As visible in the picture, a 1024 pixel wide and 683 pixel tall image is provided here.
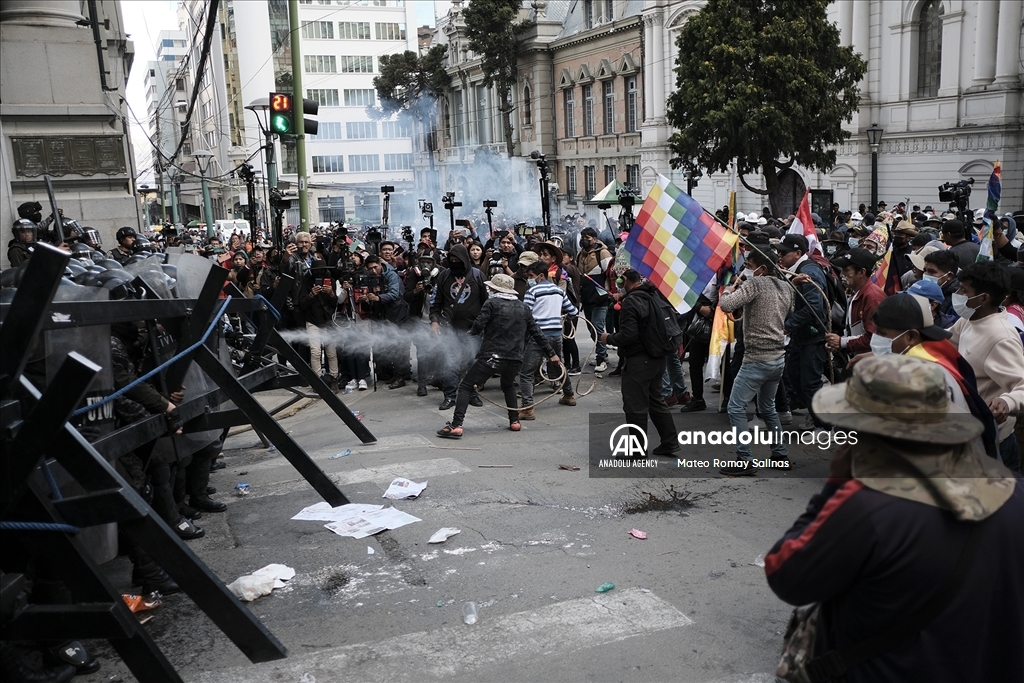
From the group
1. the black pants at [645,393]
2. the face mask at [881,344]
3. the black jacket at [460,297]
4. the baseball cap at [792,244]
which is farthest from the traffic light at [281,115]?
the face mask at [881,344]

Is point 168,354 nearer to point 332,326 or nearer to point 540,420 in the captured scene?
point 540,420

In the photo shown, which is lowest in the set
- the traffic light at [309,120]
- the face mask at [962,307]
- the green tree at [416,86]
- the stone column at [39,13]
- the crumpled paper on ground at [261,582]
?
the crumpled paper on ground at [261,582]

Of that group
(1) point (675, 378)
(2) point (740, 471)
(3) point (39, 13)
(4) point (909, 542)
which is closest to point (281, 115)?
(3) point (39, 13)

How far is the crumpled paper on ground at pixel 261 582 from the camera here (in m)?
5.19

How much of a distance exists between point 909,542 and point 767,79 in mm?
28334

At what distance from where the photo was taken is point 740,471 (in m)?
7.31

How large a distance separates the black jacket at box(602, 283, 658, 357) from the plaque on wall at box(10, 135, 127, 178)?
31.6 feet

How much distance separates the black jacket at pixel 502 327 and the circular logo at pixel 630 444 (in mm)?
1635

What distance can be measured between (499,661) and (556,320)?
6.21 m

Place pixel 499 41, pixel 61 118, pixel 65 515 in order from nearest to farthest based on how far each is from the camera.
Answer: pixel 65 515 → pixel 61 118 → pixel 499 41

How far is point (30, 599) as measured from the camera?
4.08 metres

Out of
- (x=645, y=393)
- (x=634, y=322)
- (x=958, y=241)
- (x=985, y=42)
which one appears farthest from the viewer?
(x=985, y=42)

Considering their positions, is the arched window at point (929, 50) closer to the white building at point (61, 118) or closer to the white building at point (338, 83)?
the white building at point (61, 118)

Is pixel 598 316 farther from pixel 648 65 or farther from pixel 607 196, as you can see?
pixel 648 65
